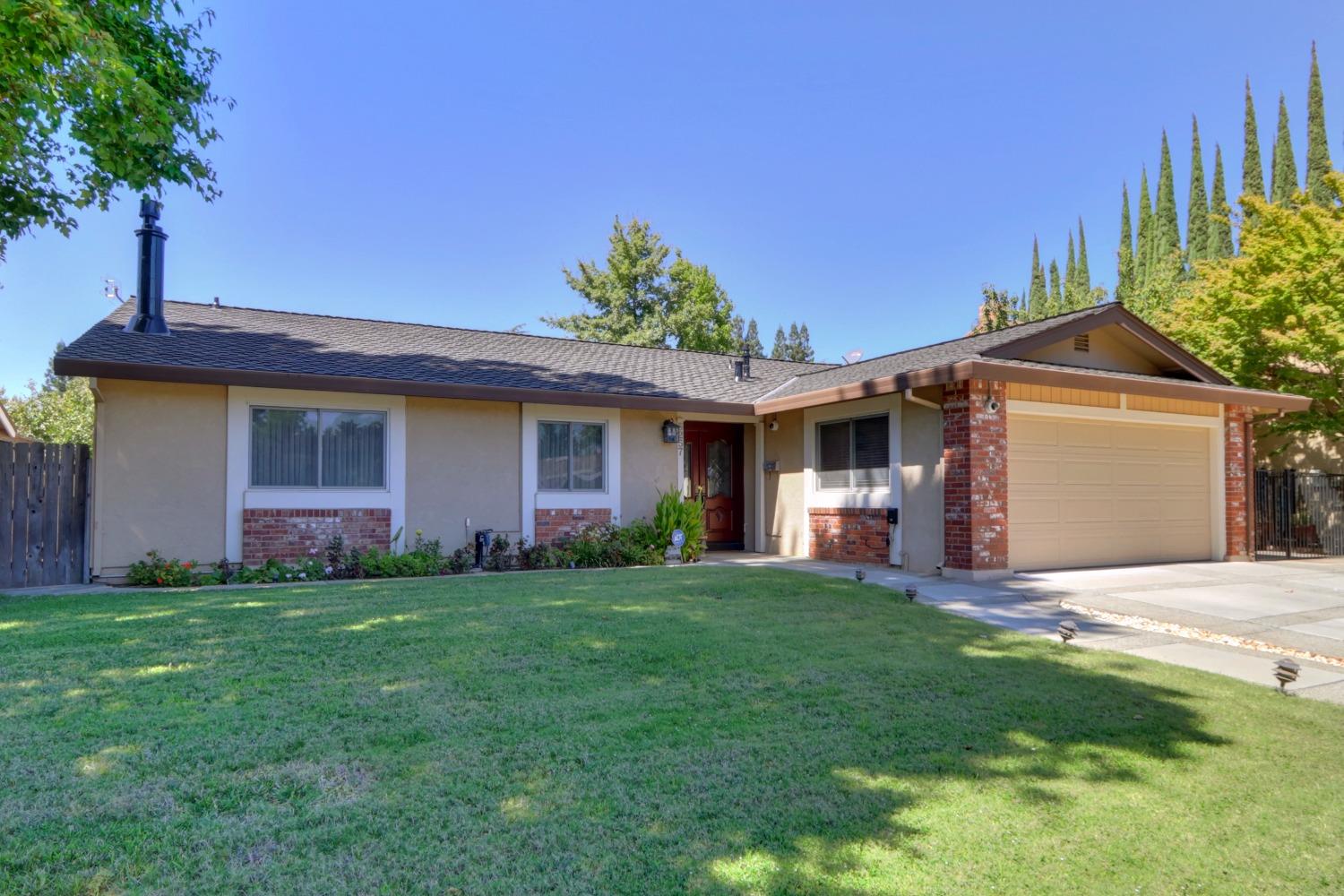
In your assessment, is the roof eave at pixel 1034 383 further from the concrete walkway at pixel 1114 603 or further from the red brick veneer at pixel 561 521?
the red brick veneer at pixel 561 521

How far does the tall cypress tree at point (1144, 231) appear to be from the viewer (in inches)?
1551

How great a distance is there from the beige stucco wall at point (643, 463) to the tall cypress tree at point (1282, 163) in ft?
114

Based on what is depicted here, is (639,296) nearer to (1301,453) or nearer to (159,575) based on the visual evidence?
(1301,453)

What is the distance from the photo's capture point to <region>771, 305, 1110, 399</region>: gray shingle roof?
10797 millimetres

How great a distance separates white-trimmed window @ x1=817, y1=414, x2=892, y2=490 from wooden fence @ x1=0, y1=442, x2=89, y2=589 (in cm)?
1019

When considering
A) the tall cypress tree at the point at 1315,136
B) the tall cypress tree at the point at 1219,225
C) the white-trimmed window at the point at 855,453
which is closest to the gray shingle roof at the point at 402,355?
the white-trimmed window at the point at 855,453

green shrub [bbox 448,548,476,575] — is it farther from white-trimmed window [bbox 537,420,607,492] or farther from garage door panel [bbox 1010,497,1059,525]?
garage door panel [bbox 1010,497,1059,525]

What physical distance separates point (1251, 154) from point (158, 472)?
1735 inches

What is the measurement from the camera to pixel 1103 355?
1181 cm

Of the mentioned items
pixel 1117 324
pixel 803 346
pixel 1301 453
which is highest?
pixel 803 346

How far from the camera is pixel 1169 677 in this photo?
4980mm

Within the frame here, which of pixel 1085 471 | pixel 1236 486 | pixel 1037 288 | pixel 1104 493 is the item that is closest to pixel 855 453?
pixel 1085 471

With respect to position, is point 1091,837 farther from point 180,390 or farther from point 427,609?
point 180,390

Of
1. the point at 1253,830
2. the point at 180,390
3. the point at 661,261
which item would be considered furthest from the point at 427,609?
the point at 661,261
